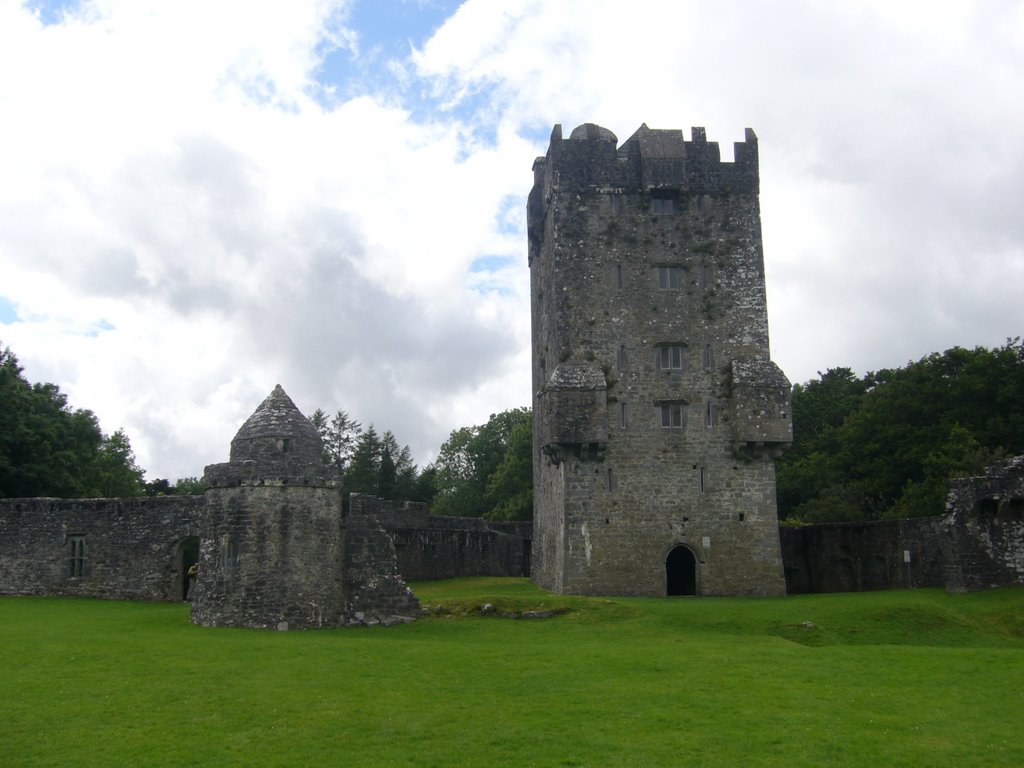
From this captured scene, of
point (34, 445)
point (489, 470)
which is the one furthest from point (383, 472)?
point (34, 445)

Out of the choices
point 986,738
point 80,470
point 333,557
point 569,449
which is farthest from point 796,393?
point 986,738

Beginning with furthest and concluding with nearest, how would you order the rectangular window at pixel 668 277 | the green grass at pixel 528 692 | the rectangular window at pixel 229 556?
the rectangular window at pixel 668 277 → the rectangular window at pixel 229 556 → the green grass at pixel 528 692

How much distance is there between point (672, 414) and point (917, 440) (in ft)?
89.3

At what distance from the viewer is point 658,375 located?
37656mm

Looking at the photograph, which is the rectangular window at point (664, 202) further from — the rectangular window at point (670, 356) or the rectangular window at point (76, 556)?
the rectangular window at point (76, 556)

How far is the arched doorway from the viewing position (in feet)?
127

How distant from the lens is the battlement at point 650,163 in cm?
3872

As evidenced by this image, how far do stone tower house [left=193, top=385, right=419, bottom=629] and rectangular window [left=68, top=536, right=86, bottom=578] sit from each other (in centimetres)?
1261

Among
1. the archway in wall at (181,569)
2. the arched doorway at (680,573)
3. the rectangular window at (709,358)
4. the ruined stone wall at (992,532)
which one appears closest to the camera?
the ruined stone wall at (992,532)

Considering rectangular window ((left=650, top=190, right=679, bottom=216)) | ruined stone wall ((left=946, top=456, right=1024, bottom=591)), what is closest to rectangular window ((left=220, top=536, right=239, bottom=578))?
A: rectangular window ((left=650, top=190, right=679, bottom=216))

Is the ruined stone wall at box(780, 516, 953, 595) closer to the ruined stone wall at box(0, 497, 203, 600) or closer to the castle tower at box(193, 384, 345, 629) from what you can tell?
the castle tower at box(193, 384, 345, 629)

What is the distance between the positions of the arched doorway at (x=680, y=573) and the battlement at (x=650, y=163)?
47.2 feet

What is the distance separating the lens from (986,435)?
54.9 m

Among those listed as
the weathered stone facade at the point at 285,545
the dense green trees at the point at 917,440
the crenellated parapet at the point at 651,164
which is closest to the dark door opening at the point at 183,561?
the weathered stone facade at the point at 285,545
